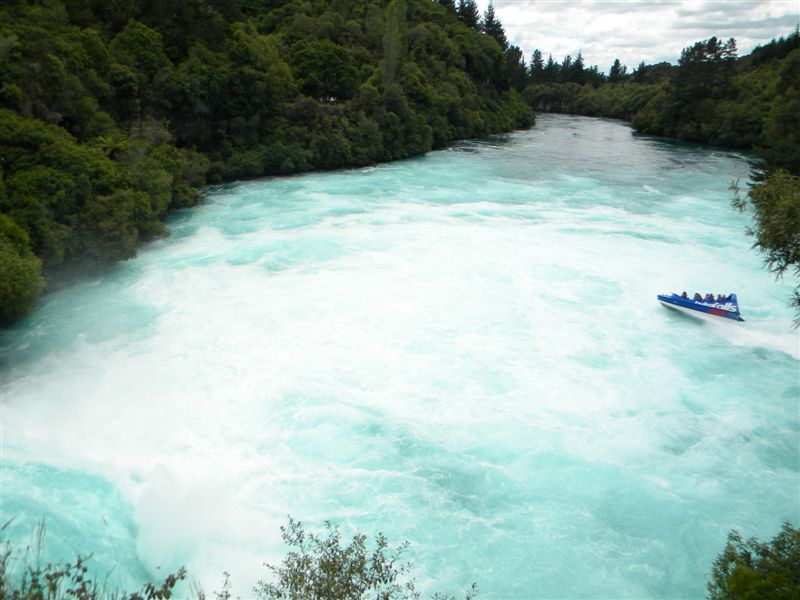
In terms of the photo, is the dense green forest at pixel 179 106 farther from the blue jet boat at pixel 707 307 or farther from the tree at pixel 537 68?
the tree at pixel 537 68

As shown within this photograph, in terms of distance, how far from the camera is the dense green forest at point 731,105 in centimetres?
1117

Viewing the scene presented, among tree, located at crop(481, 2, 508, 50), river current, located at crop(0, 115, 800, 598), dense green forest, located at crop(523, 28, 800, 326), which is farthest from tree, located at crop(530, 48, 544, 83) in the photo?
river current, located at crop(0, 115, 800, 598)

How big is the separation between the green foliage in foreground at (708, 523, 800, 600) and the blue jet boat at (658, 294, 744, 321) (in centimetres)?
1497

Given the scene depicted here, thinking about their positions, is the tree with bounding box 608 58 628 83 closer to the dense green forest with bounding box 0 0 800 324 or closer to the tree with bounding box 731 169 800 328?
the dense green forest with bounding box 0 0 800 324

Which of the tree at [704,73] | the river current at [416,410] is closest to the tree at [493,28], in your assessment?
the tree at [704,73]

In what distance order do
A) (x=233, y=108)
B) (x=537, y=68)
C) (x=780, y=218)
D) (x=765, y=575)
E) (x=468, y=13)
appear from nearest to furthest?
1. (x=765, y=575)
2. (x=780, y=218)
3. (x=233, y=108)
4. (x=468, y=13)
5. (x=537, y=68)

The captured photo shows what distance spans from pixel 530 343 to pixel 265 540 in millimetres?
11327

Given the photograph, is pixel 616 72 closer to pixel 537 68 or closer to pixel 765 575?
pixel 537 68

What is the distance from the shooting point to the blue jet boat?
71.7 ft

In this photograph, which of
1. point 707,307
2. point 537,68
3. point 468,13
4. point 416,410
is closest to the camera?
point 416,410

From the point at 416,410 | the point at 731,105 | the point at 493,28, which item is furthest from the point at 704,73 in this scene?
the point at 416,410

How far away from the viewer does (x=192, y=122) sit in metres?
40.3

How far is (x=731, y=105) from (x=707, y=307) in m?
55.7

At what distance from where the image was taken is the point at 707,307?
2200 cm
